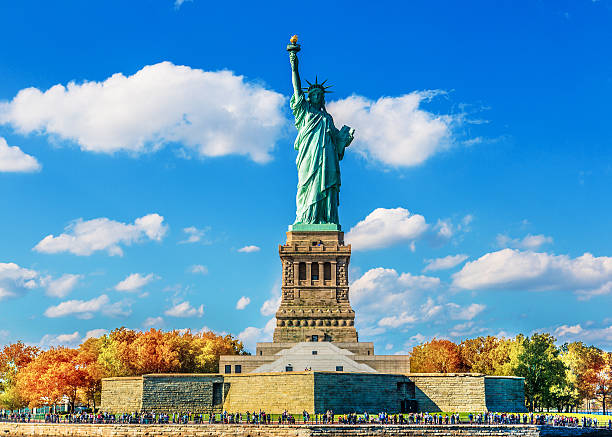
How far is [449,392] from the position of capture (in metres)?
55.5

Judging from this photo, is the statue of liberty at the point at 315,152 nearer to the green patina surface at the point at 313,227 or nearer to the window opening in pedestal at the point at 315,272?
the green patina surface at the point at 313,227

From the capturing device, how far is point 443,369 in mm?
74375

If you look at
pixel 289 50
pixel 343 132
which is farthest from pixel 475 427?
pixel 289 50

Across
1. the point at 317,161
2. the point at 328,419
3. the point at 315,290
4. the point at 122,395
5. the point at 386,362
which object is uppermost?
the point at 317,161

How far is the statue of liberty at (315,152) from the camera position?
236 feet

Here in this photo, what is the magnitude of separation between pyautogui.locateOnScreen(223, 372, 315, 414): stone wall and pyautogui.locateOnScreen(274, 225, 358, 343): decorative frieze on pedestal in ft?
32.8

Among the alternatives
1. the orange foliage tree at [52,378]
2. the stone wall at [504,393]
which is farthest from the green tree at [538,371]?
the orange foliage tree at [52,378]

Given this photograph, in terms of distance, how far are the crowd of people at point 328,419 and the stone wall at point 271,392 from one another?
873 mm

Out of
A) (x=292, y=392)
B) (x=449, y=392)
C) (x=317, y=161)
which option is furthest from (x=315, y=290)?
(x=449, y=392)

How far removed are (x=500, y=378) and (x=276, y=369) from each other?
55.8 feet

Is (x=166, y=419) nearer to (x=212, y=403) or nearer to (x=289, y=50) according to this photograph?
(x=212, y=403)

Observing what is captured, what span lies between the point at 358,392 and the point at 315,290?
15.8 metres

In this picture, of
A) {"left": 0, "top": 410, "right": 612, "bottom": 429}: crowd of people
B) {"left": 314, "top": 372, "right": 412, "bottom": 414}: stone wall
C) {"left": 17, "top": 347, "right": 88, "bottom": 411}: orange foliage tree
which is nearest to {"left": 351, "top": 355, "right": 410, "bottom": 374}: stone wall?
{"left": 314, "top": 372, "right": 412, "bottom": 414}: stone wall

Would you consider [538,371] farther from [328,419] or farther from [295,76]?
[295,76]
